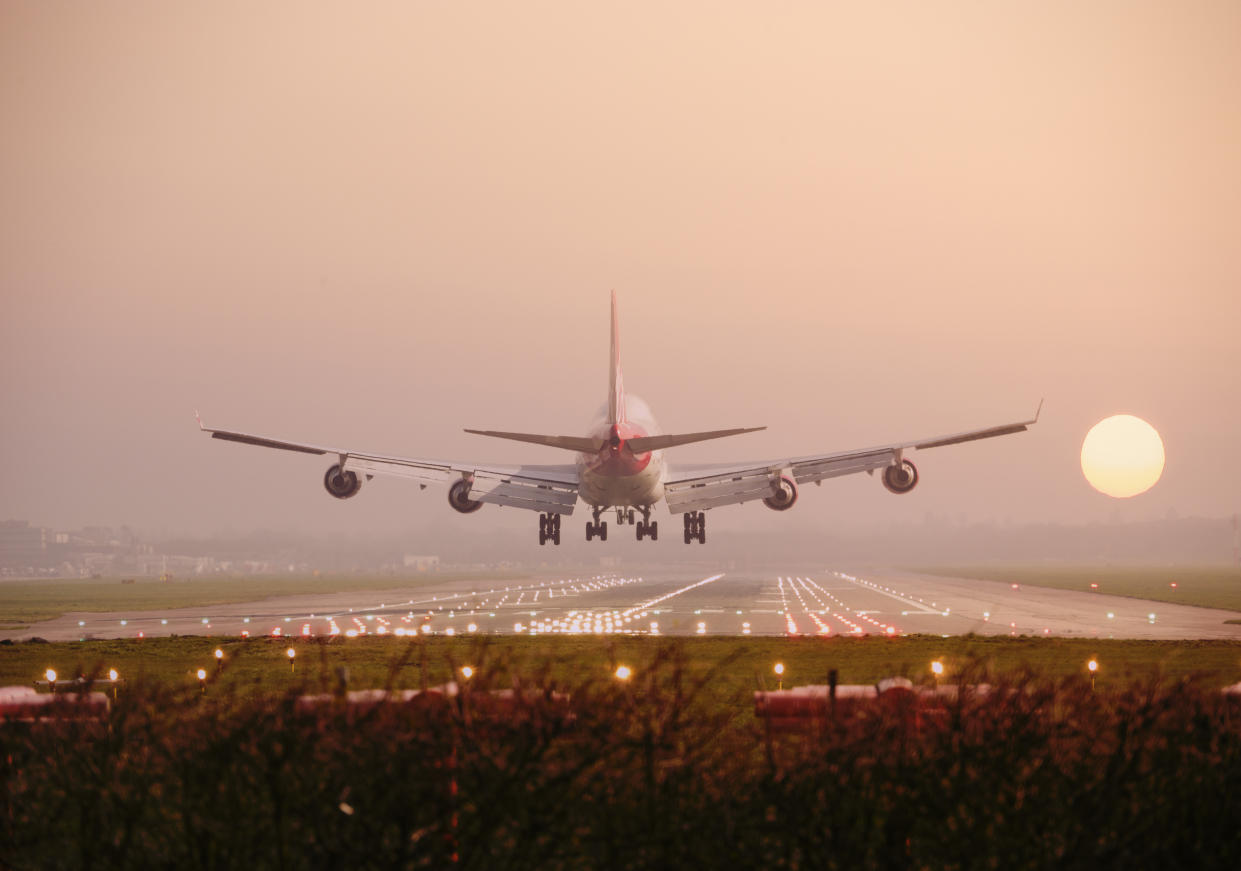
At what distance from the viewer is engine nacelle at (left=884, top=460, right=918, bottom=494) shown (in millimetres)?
60281

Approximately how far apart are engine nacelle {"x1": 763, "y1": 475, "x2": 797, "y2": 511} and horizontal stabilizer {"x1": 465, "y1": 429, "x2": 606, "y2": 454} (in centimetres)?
1014

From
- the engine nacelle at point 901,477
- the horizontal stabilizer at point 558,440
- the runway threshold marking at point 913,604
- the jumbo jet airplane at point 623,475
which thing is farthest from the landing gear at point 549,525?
the runway threshold marking at point 913,604

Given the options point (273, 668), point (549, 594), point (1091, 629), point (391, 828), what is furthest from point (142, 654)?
point (549, 594)

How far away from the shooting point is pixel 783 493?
206ft

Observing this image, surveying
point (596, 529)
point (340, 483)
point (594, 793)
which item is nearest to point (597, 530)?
point (596, 529)

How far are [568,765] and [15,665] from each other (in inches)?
1661

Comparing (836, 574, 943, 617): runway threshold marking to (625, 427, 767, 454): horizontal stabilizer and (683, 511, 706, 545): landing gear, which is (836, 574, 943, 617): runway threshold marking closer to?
(683, 511, 706, 545): landing gear

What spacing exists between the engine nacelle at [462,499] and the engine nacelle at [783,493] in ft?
51.5

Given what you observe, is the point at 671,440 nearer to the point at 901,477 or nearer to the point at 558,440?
the point at 558,440

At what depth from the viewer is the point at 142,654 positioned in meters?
51.7

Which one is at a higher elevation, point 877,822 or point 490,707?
point 490,707

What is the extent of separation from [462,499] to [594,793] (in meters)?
50.5

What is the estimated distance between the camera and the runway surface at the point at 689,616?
65.2 metres

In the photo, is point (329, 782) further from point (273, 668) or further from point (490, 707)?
point (273, 668)
